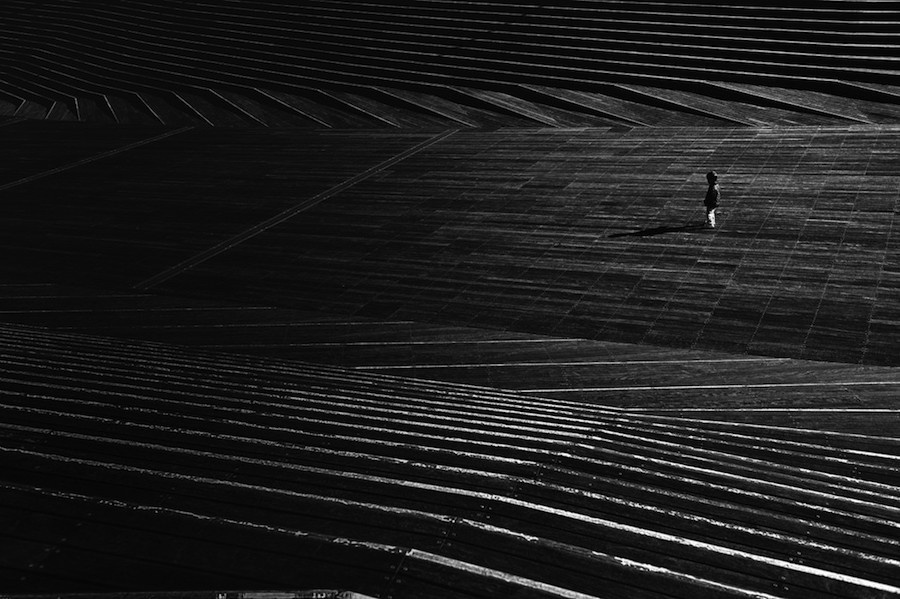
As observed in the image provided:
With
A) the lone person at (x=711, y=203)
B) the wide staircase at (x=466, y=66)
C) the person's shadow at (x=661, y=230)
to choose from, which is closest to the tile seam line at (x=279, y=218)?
the wide staircase at (x=466, y=66)

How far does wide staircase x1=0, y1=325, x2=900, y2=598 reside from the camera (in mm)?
3012

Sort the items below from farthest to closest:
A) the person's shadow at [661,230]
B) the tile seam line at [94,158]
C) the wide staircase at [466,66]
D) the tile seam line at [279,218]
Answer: the tile seam line at [94,158], the wide staircase at [466,66], the tile seam line at [279,218], the person's shadow at [661,230]

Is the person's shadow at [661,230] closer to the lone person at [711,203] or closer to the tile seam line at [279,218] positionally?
the lone person at [711,203]

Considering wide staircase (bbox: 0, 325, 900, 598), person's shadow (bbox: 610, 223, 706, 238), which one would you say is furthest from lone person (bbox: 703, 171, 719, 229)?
wide staircase (bbox: 0, 325, 900, 598)

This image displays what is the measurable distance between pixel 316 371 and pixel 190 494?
3.81 metres

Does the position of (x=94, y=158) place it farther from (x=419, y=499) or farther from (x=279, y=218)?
(x=419, y=499)

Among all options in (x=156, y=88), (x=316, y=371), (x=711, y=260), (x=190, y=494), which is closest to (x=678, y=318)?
(x=711, y=260)

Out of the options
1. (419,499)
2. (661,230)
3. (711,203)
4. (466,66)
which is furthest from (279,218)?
(419,499)

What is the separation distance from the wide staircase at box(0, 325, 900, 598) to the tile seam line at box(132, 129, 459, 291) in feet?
16.9

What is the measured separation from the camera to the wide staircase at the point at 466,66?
48.4 feet

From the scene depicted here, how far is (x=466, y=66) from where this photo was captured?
1753 cm

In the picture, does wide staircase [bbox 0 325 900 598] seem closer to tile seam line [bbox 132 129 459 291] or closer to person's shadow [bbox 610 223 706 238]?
person's shadow [bbox 610 223 706 238]

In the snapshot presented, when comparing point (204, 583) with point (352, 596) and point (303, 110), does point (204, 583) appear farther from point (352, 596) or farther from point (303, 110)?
point (303, 110)

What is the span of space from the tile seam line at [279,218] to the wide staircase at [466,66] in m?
1.26
